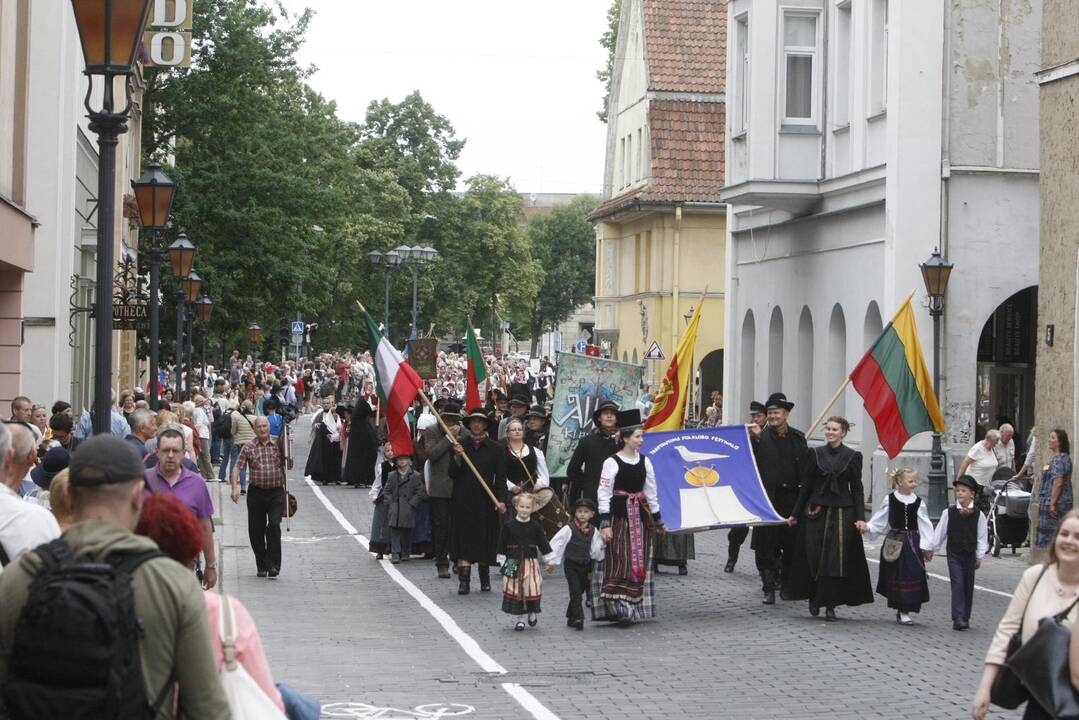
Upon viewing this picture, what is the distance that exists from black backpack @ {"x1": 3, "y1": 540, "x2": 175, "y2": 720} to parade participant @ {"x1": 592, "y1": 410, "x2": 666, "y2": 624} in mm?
11027

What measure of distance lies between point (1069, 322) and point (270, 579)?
372 inches

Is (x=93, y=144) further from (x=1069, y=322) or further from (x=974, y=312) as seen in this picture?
(x=1069, y=322)

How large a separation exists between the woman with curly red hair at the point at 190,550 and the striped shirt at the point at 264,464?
1342 cm

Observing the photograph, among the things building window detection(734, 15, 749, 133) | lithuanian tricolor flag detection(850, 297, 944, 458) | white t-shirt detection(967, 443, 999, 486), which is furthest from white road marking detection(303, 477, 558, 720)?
building window detection(734, 15, 749, 133)

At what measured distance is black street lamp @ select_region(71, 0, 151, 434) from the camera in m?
10.9

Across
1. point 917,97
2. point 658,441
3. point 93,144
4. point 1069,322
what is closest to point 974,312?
point 917,97

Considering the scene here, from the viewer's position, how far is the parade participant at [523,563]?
15.1 meters

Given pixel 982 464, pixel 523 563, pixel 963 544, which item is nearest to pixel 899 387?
pixel 963 544

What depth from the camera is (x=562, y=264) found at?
422 feet

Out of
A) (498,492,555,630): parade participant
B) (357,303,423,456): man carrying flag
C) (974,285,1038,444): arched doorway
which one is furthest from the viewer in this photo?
(974,285,1038,444): arched doorway

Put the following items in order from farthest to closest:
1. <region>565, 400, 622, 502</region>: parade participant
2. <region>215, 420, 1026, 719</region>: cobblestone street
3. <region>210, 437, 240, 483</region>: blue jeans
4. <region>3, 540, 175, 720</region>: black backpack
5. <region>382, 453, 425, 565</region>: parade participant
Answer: <region>210, 437, 240, 483</region>: blue jeans
<region>382, 453, 425, 565</region>: parade participant
<region>565, 400, 622, 502</region>: parade participant
<region>215, 420, 1026, 719</region>: cobblestone street
<region>3, 540, 175, 720</region>: black backpack

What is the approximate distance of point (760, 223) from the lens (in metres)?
36.8

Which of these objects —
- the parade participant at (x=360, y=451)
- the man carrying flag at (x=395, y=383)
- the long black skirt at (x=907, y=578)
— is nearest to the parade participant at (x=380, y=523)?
the man carrying flag at (x=395, y=383)

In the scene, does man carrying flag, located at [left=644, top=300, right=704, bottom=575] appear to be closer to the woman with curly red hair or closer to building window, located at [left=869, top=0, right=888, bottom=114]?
building window, located at [left=869, top=0, right=888, bottom=114]
